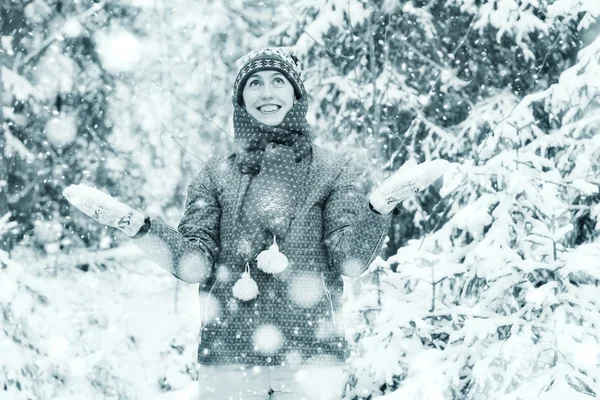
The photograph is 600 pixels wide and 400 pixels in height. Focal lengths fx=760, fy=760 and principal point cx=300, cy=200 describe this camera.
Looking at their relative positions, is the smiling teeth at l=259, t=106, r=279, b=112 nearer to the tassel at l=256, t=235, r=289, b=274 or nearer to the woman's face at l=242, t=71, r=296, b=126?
the woman's face at l=242, t=71, r=296, b=126

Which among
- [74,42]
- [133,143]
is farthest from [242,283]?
[133,143]

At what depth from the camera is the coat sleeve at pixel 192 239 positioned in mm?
2604

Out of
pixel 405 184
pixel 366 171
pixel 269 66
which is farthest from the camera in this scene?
pixel 366 171

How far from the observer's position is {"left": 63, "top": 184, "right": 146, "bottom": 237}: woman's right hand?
7.80 feet

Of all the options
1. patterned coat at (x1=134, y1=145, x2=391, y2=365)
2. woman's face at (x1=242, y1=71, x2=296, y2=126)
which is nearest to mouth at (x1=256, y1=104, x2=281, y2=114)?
woman's face at (x1=242, y1=71, x2=296, y2=126)

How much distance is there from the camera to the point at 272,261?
257cm

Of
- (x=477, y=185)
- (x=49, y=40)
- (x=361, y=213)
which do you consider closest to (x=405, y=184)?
(x=361, y=213)

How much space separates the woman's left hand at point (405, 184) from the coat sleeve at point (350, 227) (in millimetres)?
54

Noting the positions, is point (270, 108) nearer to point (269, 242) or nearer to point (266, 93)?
point (266, 93)

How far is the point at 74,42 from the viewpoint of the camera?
8.95 meters

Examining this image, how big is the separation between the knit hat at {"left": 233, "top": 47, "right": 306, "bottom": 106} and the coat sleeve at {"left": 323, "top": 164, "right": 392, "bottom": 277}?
1.29 feet

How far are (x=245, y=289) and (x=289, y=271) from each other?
0.17 meters

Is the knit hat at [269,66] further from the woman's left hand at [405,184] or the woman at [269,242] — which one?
the woman's left hand at [405,184]

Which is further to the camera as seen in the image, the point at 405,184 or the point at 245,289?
the point at 245,289
